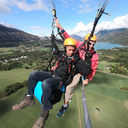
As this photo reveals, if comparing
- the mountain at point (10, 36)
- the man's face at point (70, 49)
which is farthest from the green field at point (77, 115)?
the mountain at point (10, 36)

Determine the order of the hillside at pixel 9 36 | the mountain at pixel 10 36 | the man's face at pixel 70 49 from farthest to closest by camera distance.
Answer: the mountain at pixel 10 36 → the hillside at pixel 9 36 → the man's face at pixel 70 49

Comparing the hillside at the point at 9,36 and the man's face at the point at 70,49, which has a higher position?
the hillside at the point at 9,36

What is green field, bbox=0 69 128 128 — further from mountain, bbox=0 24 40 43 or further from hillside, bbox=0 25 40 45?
mountain, bbox=0 24 40 43

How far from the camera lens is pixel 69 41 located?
2.20 metres

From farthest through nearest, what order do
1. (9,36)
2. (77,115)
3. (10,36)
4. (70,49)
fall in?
(10,36), (9,36), (77,115), (70,49)

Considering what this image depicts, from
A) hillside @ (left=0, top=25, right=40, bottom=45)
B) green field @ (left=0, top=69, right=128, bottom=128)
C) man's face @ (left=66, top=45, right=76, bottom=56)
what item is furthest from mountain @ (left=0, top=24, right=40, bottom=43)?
man's face @ (left=66, top=45, right=76, bottom=56)

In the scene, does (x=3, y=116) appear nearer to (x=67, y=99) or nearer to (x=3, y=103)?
(x=3, y=103)

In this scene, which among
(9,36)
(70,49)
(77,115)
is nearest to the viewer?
(70,49)

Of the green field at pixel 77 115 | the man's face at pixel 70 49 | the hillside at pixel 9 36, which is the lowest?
the green field at pixel 77 115

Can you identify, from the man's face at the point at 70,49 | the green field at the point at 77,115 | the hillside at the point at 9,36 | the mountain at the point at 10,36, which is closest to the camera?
the man's face at the point at 70,49

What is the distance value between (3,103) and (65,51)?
9.53 metres

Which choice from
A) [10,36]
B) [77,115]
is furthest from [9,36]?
[77,115]

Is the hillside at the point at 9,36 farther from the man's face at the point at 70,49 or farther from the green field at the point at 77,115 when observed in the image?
the man's face at the point at 70,49

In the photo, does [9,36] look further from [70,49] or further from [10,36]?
[70,49]
